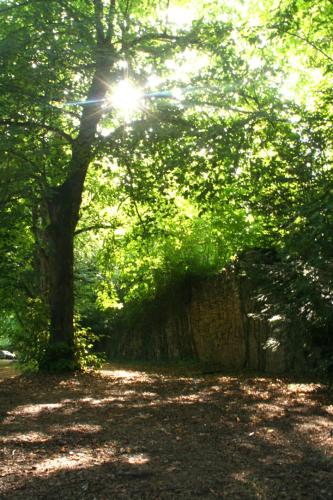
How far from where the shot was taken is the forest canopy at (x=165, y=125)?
7012mm

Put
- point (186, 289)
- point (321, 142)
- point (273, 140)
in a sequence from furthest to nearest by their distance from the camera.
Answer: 1. point (186, 289)
2. point (273, 140)
3. point (321, 142)

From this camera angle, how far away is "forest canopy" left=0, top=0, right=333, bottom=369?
701 centimetres

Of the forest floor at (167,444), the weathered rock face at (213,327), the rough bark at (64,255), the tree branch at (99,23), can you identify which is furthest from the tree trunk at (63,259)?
the weathered rock face at (213,327)

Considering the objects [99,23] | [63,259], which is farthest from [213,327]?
[99,23]

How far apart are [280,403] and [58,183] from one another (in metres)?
8.35

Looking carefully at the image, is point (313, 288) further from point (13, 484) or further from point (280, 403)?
point (13, 484)

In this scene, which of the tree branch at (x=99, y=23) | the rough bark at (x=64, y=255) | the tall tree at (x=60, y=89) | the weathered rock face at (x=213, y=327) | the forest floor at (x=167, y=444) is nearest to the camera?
→ the forest floor at (x=167, y=444)

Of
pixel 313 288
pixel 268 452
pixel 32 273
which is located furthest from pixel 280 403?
pixel 32 273

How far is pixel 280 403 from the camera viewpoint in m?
8.33

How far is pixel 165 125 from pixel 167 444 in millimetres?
5810

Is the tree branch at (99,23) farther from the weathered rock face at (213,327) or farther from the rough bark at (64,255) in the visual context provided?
the weathered rock face at (213,327)

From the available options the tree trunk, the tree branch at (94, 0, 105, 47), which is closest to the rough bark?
the tree trunk

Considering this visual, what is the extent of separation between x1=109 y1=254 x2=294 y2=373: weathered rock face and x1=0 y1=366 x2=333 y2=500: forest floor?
63.0 inches

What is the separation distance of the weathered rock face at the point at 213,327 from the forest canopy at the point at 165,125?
1663 mm
